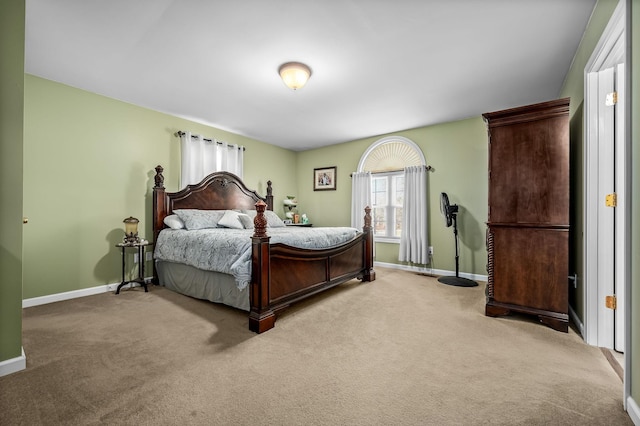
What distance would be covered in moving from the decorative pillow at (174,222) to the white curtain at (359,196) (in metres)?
3.12

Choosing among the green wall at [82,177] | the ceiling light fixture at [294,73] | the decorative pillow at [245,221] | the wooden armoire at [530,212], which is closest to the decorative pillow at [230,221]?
the decorative pillow at [245,221]

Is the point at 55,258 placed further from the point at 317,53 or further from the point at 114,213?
the point at 317,53

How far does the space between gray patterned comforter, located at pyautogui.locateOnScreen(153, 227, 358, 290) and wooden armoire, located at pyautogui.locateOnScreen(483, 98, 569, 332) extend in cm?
176

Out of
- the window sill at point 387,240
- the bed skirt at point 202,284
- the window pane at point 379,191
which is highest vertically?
the window pane at point 379,191

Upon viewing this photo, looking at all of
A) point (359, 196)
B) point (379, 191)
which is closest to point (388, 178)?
point (379, 191)

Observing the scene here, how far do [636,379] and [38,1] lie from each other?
4264 millimetres

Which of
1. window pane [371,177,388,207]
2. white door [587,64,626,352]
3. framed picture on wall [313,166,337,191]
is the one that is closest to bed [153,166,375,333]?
window pane [371,177,388,207]

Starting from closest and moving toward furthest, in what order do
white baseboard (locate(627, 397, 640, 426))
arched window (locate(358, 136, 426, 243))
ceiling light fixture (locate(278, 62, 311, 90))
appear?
white baseboard (locate(627, 397, 640, 426)) < ceiling light fixture (locate(278, 62, 311, 90)) < arched window (locate(358, 136, 426, 243))

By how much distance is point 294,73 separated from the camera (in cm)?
274

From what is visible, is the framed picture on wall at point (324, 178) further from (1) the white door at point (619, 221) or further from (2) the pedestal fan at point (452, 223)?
(1) the white door at point (619, 221)

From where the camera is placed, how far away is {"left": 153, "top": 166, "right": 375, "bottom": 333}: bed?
243 cm

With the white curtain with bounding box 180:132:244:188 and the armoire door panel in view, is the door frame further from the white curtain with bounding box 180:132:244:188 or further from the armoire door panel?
the white curtain with bounding box 180:132:244:188

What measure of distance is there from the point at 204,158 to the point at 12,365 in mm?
3397

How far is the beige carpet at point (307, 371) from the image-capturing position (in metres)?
1.35
